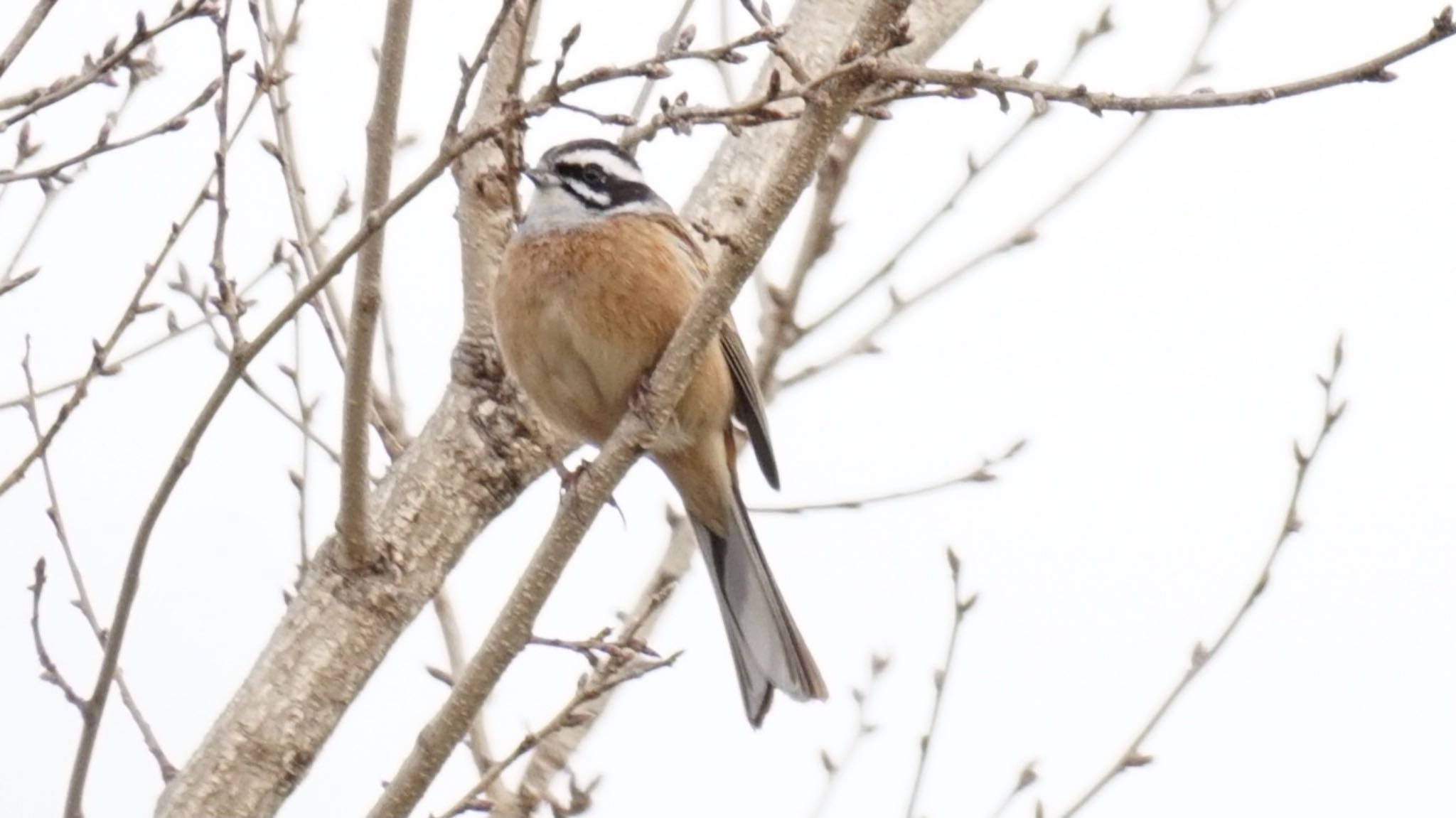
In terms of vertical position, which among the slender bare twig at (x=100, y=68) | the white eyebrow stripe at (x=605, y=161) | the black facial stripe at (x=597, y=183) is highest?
the white eyebrow stripe at (x=605, y=161)

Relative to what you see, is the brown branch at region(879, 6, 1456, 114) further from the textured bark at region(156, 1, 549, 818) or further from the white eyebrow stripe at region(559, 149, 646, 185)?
the white eyebrow stripe at region(559, 149, 646, 185)

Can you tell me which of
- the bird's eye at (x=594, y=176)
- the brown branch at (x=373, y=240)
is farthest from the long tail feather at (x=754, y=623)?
the brown branch at (x=373, y=240)

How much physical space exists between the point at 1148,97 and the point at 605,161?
2.41 metres

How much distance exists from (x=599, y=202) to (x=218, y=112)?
1554 mm

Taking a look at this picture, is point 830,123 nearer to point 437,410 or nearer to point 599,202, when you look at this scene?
point 437,410

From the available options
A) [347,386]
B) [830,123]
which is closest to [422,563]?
[347,386]

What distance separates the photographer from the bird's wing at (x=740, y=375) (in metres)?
4.67

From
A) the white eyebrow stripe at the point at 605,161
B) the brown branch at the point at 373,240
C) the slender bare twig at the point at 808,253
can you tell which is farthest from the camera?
the white eyebrow stripe at the point at 605,161

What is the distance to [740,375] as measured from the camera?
473 centimetres

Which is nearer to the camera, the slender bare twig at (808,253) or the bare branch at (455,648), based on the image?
the bare branch at (455,648)

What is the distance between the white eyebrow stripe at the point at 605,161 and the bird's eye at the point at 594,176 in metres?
0.01

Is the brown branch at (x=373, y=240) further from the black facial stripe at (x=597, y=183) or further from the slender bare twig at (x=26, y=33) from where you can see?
the black facial stripe at (x=597, y=183)

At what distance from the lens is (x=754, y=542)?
4855 millimetres

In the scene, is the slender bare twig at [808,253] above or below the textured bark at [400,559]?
above
